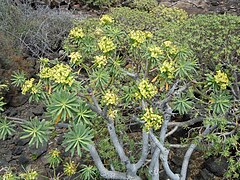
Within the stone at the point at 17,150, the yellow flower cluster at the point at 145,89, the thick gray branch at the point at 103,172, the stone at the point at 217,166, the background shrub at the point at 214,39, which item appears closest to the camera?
the yellow flower cluster at the point at 145,89

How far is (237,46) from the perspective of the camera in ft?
9.71

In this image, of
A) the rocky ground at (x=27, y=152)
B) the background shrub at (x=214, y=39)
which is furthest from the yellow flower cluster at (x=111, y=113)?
the background shrub at (x=214, y=39)

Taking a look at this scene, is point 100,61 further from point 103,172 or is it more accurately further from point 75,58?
point 103,172

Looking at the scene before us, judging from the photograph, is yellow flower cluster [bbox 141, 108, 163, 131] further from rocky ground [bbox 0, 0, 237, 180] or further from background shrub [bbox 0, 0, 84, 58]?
background shrub [bbox 0, 0, 84, 58]

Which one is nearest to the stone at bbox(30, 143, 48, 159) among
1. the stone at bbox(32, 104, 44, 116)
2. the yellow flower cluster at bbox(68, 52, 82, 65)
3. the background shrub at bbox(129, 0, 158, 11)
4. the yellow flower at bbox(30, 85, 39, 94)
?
the stone at bbox(32, 104, 44, 116)

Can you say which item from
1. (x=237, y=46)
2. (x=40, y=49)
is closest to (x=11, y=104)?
(x=40, y=49)

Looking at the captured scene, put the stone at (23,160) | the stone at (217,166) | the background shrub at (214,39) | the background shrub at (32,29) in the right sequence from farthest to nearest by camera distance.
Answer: the background shrub at (32,29) → the stone at (23,160) → the background shrub at (214,39) → the stone at (217,166)

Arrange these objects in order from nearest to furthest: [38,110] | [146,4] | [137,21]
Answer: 1. [38,110]
2. [137,21]
3. [146,4]

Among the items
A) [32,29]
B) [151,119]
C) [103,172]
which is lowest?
[103,172]

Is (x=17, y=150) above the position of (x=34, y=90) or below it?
below

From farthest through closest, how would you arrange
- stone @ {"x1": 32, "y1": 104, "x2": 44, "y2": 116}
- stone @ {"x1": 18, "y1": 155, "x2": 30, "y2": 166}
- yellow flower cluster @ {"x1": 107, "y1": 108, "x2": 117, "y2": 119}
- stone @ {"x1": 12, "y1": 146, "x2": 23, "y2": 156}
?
stone @ {"x1": 32, "y1": 104, "x2": 44, "y2": 116} → stone @ {"x1": 12, "y1": 146, "x2": 23, "y2": 156} → stone @ {"x1": 18, "y1": 155, "x2": 30, "y2": 166} → yellow flower cluster @ {"x1": 107, "y1": 108, "x2": 117, "y2": 119}

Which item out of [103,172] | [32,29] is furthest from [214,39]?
[32,29]

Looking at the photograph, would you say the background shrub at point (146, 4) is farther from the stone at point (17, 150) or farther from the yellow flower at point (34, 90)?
the yellow flower at point (34, 90)

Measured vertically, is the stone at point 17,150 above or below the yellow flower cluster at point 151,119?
below
